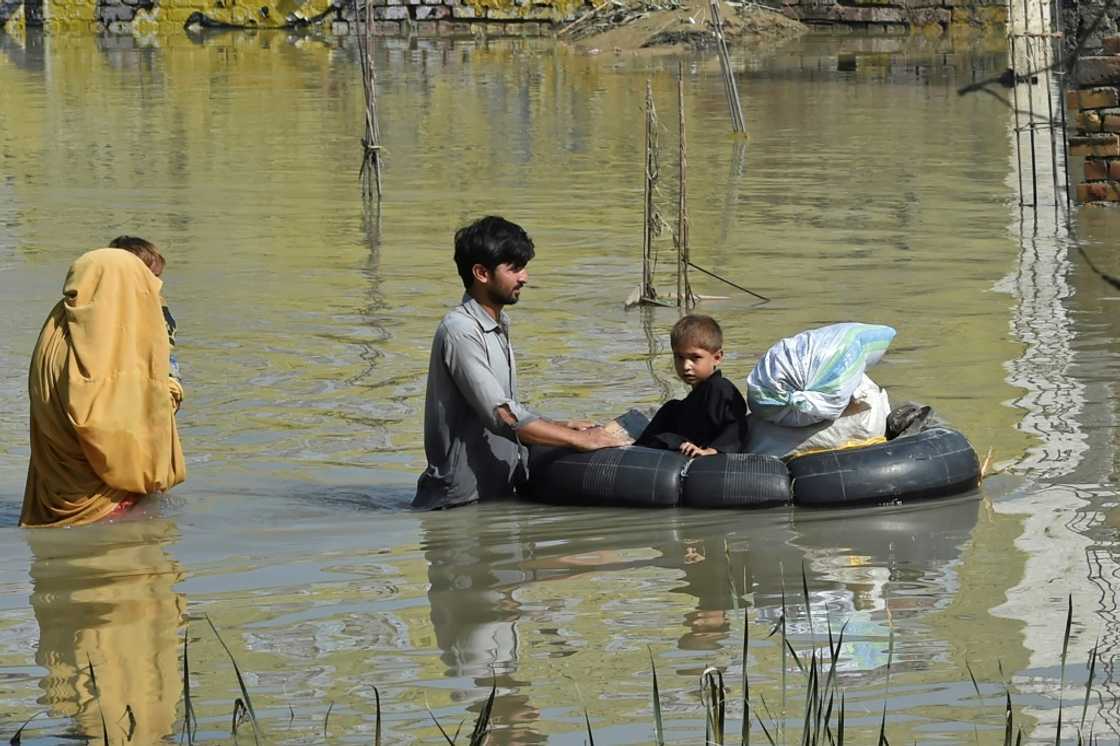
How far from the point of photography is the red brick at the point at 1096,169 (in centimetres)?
1316

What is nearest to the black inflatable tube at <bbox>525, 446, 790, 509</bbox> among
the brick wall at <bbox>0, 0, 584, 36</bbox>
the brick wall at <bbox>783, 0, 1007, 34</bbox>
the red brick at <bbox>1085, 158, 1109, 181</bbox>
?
the red brick at <bbox>1085, 158, 1109, 181</bbox>

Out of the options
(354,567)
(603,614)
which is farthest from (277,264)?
(603,614)

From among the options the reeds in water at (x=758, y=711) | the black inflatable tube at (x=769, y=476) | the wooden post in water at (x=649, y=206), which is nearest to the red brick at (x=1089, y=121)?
the wooden post in water at (x=649, y=206)

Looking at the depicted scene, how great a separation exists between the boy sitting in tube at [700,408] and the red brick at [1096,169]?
6748mm

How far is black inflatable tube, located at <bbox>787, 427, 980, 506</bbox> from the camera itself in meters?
6.97

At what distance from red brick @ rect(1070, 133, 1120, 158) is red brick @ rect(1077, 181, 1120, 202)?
53 centimetres

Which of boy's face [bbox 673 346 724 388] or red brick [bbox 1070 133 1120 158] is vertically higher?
red brick [bbox 1070 133 1120 158]

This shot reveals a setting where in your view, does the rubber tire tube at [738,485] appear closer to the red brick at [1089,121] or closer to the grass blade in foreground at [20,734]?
the grass blade in foreground at [20,734]

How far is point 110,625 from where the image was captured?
18.5ft

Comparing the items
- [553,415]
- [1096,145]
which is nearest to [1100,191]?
[1096,145]

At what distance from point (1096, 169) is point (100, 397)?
8501 millimetres

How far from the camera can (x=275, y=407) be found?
9.43 metres

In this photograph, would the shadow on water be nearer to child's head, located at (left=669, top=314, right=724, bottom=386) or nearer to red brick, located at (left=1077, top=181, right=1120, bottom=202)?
child's head, located at (left=669, top=314, right=724, bottom=386)

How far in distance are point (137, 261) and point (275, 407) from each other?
2515 millimetres
